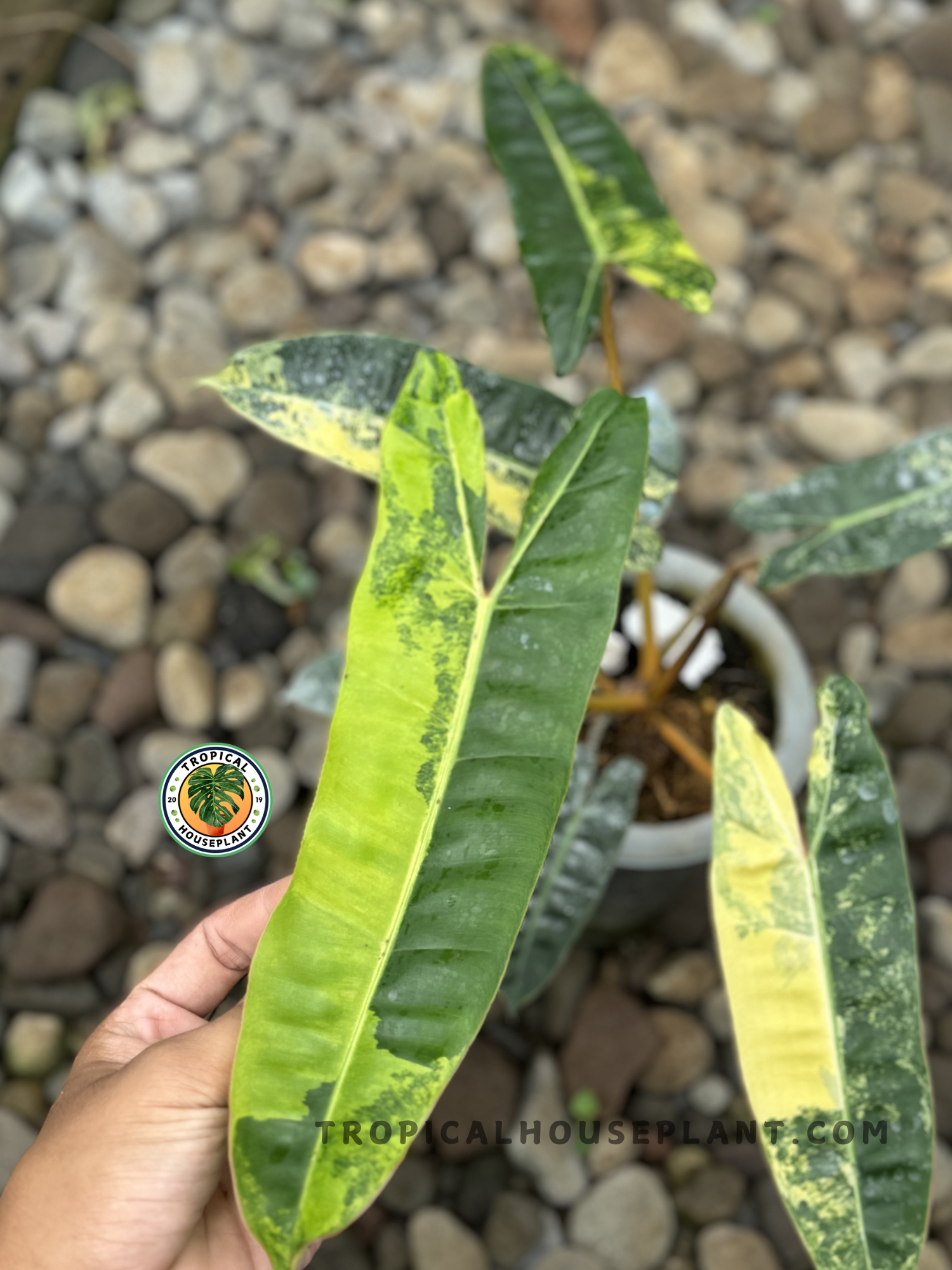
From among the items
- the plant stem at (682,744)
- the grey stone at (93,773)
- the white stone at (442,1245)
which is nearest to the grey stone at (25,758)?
the grey stone at (93,773)

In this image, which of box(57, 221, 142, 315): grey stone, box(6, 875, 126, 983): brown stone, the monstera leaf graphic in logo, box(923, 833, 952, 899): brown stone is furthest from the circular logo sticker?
box(57, 221, 142, 315): grey stone

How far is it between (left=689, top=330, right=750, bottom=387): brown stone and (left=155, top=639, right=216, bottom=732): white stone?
100cm

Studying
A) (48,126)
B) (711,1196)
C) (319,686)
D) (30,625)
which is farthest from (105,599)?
(711,1196)

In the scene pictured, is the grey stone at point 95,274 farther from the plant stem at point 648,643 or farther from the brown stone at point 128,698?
the plant stem at point 648,643

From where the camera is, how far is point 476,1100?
1251mm

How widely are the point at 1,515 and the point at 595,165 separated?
1.13 metres

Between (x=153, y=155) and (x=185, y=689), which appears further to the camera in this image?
(x=153, y=155)

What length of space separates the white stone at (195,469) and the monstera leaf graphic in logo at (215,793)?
1054mm

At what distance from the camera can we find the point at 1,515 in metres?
1.59

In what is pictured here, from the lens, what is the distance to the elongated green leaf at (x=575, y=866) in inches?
38.3

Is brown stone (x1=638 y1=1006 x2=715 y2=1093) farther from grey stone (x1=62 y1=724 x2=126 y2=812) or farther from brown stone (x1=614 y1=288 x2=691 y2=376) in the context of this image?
brown stone (x1=614 y1=288 x2=691 y2=376)

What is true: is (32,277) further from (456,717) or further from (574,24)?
(456,717)

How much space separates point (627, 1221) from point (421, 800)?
929mm

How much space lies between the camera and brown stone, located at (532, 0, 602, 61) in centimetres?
205
